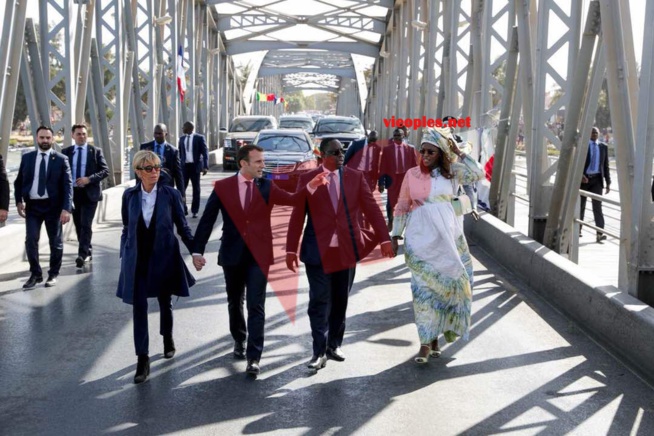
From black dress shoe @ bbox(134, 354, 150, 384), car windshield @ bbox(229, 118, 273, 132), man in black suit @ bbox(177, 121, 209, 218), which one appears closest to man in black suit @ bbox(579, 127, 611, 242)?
man in black suit @ bbox(177, 121, 209, 218)

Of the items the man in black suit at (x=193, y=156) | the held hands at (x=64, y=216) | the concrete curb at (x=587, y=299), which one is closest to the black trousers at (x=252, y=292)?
the concrete curb at (x=587, y=299)

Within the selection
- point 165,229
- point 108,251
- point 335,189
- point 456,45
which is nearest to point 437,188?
point 335,189

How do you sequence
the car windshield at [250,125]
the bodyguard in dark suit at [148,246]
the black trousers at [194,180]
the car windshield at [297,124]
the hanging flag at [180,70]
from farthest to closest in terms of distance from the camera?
1. the car windshield at [297,124]
2. the car windshield at [250,125]
3. the hanging flag at [180,70]
4. the black trousers at [194,180]
5. the bodyguard in dark suit at [148,246]

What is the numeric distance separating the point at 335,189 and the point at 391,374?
1334 mm

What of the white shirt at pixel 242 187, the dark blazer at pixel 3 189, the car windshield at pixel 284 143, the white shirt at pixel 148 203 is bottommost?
the car windshield at pixel 284 143

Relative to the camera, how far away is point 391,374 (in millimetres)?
6812

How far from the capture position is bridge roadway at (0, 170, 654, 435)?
566 centimetres

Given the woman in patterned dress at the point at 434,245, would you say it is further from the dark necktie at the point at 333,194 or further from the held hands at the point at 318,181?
the held hands at the point at 318,181

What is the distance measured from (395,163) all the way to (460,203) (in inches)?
263

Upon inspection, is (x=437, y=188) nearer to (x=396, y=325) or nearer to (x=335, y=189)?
(x=335, y=189)

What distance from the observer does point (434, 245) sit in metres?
7.30

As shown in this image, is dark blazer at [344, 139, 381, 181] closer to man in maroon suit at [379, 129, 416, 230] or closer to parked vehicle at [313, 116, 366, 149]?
man in maroon suit at [379, 129, 416, 230]

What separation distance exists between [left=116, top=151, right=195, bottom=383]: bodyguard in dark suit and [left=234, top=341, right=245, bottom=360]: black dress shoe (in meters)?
0.62

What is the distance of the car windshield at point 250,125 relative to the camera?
3894 cm
